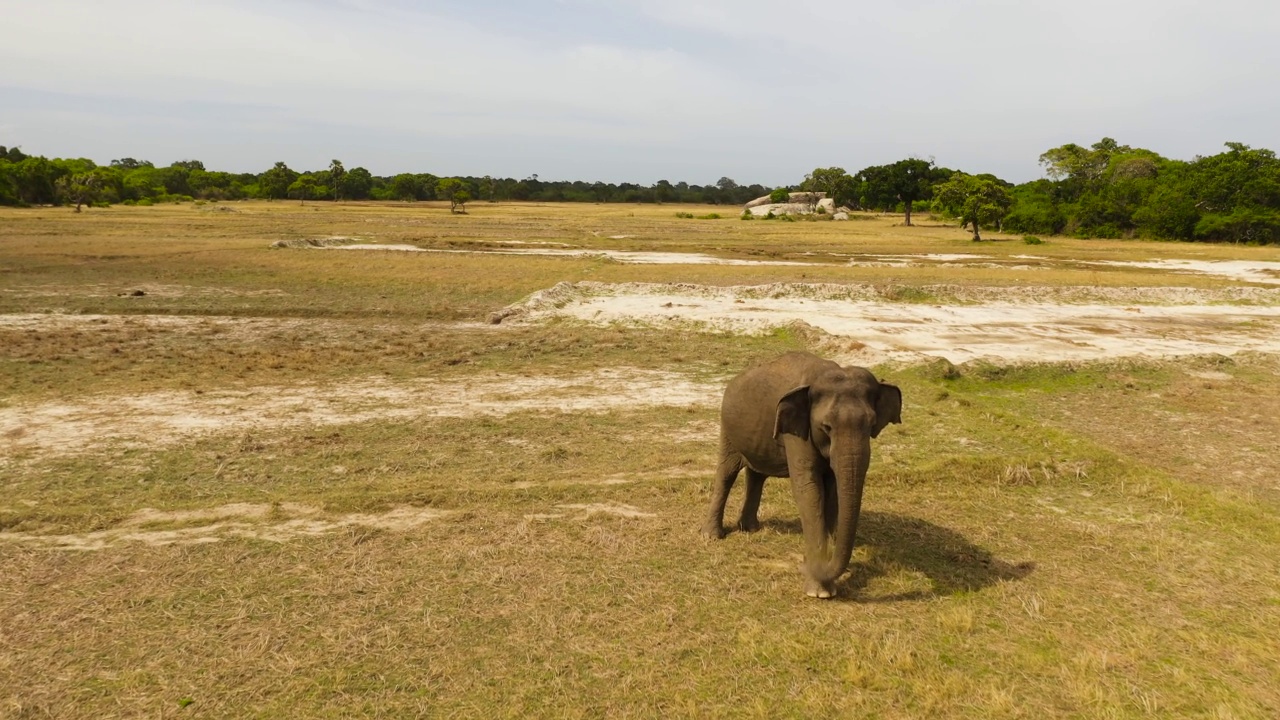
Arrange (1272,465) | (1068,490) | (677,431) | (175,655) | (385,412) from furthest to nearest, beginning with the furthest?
1. (385,412)
2. (677,431)
3. (1272,465)
4. (1068,490)
5. (175,655)

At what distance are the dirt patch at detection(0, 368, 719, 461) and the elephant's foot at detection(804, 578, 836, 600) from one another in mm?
7648

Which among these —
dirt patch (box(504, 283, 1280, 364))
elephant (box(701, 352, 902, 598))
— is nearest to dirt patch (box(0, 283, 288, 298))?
dirt patch (box(504, 283, 1280, 364))

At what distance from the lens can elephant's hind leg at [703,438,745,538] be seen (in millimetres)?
8945

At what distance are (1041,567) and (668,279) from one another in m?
26.5

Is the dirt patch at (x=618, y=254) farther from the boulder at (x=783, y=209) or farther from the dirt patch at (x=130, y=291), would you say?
the boulder at (x=783, y=209)

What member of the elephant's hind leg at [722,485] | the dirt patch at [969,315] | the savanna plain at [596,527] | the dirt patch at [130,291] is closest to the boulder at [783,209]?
the dirt patch at [969,315]

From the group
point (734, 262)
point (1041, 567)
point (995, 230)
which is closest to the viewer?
point (1041, 567)

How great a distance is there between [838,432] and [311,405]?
11.0m

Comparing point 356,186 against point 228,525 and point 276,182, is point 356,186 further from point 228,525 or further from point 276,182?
point 228,525

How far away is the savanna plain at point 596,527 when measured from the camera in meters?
6.28

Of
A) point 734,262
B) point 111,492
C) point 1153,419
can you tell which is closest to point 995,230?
point 734,262

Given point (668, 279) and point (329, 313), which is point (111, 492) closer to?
point (329, 313)

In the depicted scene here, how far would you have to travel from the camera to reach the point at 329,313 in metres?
25.9

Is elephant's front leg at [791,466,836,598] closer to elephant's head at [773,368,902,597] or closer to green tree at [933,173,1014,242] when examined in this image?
elephant's head at [773,368,902,597]
